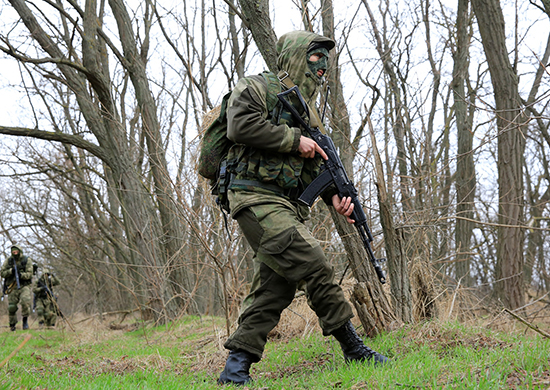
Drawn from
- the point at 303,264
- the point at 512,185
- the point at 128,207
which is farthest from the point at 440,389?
the point at 128,207

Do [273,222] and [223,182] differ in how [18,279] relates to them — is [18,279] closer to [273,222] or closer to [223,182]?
[223,182]

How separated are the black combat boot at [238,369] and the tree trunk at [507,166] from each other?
16.3 ft

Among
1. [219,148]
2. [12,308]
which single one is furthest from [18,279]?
[219,148]

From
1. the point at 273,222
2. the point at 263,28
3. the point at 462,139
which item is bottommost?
the point at 273,222

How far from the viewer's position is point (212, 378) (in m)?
3.39

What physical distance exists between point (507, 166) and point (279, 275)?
5086mm

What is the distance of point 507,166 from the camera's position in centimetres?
695

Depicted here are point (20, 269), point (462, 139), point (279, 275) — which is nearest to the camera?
point (279, 275)

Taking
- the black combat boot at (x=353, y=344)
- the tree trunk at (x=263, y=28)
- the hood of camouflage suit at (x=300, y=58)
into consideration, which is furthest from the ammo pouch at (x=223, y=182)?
the tree trunk at (x=263, y=28)

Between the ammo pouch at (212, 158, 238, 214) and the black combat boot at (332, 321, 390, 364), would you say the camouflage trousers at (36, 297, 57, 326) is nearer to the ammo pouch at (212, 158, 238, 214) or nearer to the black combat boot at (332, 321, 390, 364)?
the ammo pouch at (212, 158, 238, 214)

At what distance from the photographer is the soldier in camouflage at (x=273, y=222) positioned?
Answer: 304cm

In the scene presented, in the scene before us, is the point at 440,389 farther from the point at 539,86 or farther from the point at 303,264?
the point at 539,86

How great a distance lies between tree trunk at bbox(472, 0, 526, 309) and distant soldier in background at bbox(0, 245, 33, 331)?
11.6 m

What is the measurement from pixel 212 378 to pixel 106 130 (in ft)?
23.9
